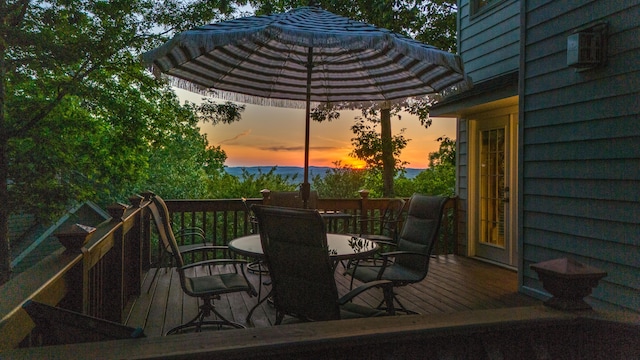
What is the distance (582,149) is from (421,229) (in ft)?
5.23

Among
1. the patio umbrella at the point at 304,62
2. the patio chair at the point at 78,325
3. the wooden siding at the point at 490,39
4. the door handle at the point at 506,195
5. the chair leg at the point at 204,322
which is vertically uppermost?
the wooden siding at the point at 490,39

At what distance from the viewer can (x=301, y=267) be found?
7.64 ft

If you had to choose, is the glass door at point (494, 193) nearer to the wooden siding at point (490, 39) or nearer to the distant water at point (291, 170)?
the wooden siding at point (490, 39)

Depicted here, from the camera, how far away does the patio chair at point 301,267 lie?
7.34 ft

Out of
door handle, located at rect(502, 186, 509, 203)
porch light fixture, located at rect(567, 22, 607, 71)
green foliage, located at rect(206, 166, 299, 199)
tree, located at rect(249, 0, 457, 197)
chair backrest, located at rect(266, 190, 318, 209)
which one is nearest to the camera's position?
porch light fixture, located at rect(567, 22, 607, 71)

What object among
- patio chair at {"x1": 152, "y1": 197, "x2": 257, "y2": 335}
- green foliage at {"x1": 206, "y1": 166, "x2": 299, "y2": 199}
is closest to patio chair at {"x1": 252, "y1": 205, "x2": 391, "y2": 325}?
patio chair at {"x1": 152, "y1": 197, "x2": 257, "y2": 335}

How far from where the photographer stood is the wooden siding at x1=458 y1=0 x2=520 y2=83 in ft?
18.1

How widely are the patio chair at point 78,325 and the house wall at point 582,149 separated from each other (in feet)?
11.8

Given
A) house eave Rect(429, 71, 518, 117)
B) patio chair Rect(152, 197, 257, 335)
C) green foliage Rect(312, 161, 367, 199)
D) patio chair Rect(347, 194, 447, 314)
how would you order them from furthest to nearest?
green foliage Rect(312, 161, 367, 199) < house eave Rect(429, 71, 518, 117) < patio chair Rect(347, 194, 447, 314) < patio chair Rect(152, 197, 257, 335)

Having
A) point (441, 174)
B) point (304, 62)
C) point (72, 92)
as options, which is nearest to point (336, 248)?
point (304, 62)

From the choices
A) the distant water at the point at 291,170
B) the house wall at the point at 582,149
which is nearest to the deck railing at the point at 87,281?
the house wall at the point at 582,149

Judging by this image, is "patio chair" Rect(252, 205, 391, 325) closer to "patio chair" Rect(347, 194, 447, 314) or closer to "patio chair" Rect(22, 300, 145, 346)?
"patio chair" Rect(347, 194, 447, 314)

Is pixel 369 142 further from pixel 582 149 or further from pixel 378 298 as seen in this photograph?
pixel 582 149

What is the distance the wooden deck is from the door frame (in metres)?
0.46
